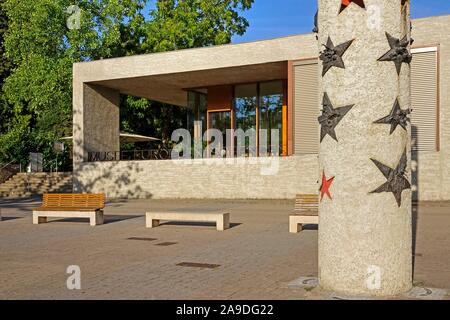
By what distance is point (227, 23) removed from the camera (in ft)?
139

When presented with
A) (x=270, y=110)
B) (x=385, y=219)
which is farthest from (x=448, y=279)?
(x=270, y=110)

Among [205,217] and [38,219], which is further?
[38,219]

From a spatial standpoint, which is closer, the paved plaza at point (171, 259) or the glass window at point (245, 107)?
the paved plaza at point (171, 259)

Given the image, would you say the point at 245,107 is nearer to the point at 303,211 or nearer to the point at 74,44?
the point at 74,44

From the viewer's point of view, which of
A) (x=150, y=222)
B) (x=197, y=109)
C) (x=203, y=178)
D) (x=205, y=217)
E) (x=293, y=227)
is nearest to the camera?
(x=293, y=227)

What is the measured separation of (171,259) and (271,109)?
21.6 meters

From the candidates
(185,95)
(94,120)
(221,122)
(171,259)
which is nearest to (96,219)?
(171,259)

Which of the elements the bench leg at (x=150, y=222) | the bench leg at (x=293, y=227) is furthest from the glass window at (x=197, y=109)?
the bench leg at (x=293, y=227)

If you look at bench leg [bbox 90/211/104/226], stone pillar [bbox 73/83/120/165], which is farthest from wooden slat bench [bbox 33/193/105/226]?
stone pillar [bbox 73/83/120/165]

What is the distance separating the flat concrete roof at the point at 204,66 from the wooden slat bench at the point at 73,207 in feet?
40.7

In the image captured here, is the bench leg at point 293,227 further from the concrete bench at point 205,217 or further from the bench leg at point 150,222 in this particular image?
the bench leg at point 150,222

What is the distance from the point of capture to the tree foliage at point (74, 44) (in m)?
34.9

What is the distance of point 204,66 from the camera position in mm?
26016

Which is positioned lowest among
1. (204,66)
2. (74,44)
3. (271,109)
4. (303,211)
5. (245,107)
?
(303,211)
